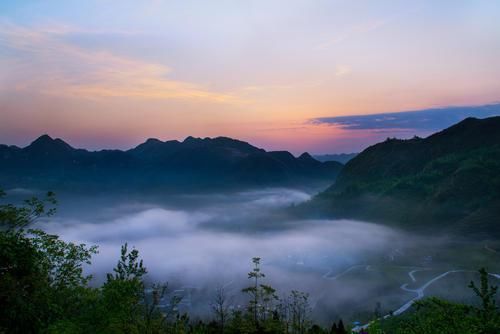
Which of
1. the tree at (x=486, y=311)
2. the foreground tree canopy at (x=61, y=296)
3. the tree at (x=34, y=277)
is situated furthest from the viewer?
the tree at (x=34, y=277)

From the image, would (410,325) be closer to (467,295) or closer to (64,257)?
(64,257)

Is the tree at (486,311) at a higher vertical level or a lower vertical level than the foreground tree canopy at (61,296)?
higher

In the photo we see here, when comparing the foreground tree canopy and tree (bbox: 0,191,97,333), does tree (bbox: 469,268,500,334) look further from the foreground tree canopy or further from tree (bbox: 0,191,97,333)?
tree (bbox: 0,191,97,333)

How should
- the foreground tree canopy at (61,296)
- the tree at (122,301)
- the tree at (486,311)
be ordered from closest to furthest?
the tree at (486,311) < the foreground tree canopy at (61,296) < the tree at (122,301)

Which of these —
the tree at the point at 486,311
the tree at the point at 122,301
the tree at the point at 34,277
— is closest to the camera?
the tree at the point at 486,311

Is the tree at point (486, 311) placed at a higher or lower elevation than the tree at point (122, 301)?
higher

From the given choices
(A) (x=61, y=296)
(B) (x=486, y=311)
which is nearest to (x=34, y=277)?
(A) (x=61, y=296)

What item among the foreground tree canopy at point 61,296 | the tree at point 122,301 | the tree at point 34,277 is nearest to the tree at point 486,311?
the foreground tree canopy at point 61,296

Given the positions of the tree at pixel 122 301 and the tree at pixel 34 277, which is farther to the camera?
the tree at pixel 122 301

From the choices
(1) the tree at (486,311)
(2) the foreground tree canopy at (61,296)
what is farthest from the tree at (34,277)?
(1) the tree at (486,311)

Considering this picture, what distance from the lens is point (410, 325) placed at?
81.9 ft

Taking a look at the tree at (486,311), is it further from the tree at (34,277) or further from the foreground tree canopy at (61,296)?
the tree at (34,277)

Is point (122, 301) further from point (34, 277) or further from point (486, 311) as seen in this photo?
point (486, 311)

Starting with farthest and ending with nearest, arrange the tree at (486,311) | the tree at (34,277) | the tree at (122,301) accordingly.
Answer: the tree at (122,301) → the tree at (34,277) → the tree at (486,311)
